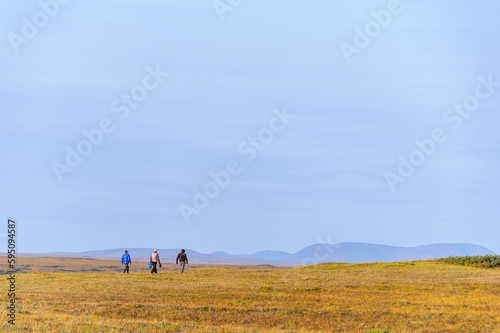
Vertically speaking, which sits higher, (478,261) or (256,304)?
(478,261)

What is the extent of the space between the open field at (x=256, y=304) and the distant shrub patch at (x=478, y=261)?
40.0ft

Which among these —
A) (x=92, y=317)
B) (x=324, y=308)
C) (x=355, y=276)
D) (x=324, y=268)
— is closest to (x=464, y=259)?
(x=324, y=268)

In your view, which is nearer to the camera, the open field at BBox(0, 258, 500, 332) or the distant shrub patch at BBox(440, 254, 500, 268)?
the open field at BBox(0, 258, 500, 332)

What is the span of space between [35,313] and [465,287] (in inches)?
1114

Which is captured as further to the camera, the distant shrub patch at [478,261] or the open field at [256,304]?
the distant shrub patch at [478,261]

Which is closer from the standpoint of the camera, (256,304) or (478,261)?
(256,304)

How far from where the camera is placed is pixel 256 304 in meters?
31.8

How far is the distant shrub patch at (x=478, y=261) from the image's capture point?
61.2 metres

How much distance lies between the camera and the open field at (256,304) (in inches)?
995

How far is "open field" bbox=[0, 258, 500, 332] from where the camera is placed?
25281mm

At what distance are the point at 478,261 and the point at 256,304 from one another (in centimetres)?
3834

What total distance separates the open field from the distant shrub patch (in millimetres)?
12203

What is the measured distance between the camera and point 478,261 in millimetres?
62844

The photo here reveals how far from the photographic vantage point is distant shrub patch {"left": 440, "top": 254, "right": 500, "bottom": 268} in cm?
6119
